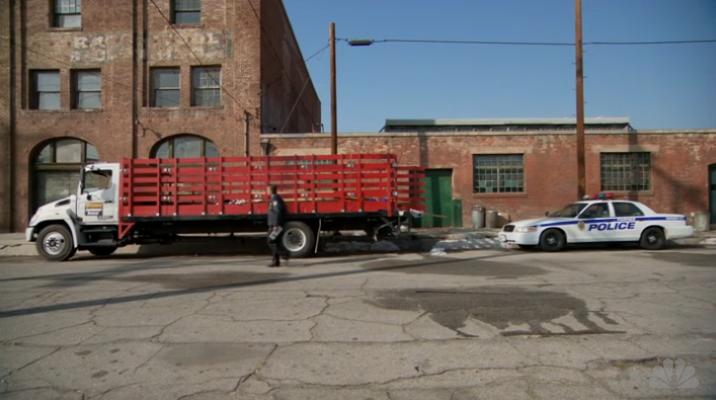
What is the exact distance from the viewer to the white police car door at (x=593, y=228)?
1206 cm

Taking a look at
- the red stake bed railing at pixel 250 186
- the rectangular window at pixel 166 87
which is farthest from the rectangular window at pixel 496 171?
the rectangular window at pixel 166 87

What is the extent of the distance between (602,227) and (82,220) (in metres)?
13.5

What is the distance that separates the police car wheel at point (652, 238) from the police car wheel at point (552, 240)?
224cm

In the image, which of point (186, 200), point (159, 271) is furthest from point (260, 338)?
point (186, 200)

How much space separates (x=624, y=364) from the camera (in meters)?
3.88

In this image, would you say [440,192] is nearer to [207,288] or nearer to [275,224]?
[275,224]

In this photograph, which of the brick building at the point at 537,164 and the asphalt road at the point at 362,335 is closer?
the asphalt road at the point at 362,335

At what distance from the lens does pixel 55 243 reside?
1144 centimetres

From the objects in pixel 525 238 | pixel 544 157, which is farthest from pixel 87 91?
pixel 544 157

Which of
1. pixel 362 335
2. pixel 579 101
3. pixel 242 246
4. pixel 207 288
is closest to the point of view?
pixel 362 335

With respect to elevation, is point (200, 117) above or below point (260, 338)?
above

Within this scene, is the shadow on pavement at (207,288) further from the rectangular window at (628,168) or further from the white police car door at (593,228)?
the rectangular window at (628,168)

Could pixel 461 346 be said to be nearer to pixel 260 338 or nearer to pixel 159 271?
pixel 260 338

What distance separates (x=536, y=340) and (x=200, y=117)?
654 inches
